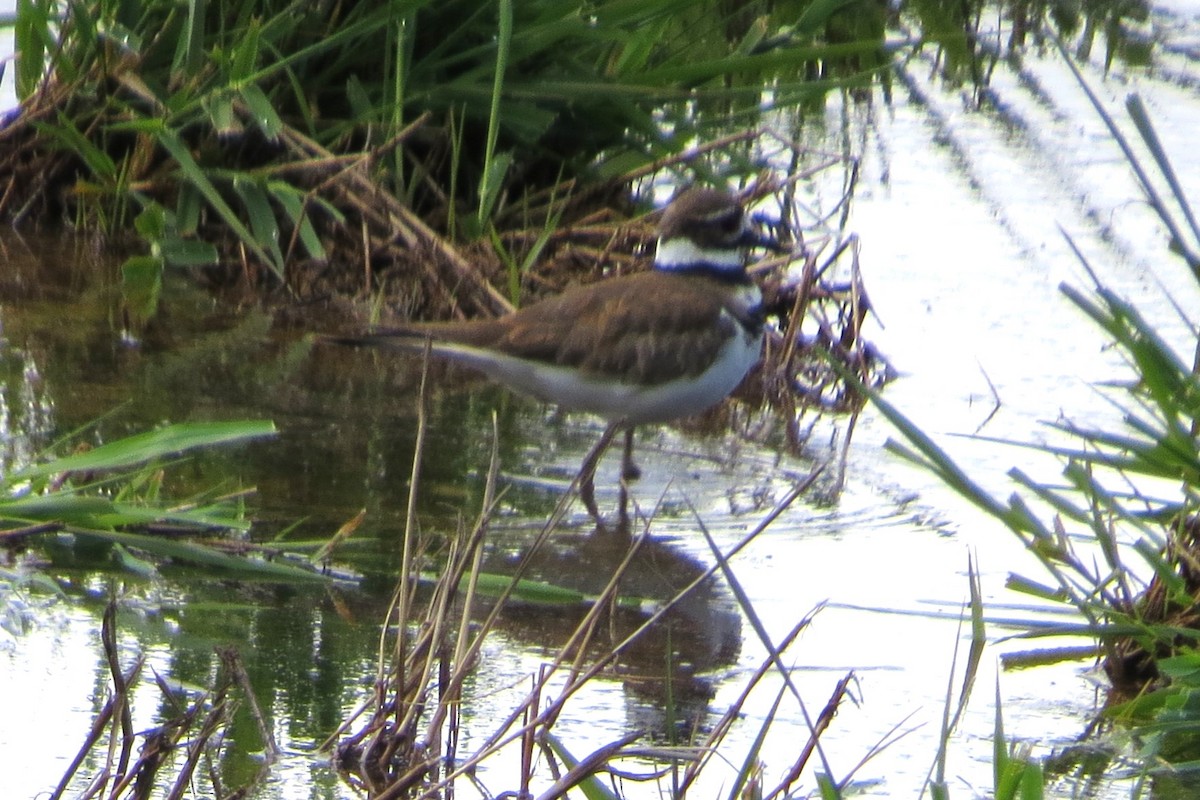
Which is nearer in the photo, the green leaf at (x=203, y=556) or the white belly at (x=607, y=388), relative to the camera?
the green leaf at (x=203, y=556)

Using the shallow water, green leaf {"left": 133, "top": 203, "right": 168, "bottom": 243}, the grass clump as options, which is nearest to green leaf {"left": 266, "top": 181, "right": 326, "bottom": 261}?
the grass clump

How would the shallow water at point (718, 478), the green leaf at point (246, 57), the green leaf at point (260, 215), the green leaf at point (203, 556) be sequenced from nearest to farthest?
the shallow water at point (718, 478) → the green leaf at point (203, 556) → the green leaf at point (246, 57) → the green leaf at point (260, 215)

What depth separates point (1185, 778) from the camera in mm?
3203

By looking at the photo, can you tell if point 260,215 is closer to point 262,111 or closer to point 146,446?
point 262,111

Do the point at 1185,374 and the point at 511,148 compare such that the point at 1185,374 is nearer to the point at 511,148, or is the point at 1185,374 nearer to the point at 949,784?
the point at 949,784

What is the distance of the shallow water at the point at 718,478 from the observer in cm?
330

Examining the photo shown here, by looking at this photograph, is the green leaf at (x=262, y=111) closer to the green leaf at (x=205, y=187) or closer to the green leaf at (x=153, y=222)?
the green leaf at (x=205, y=187)

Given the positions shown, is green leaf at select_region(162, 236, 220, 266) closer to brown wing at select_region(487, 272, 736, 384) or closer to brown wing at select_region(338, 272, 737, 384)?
brown wing at select_region(338, 272, 737, 384)

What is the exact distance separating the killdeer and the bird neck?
0.20 metres

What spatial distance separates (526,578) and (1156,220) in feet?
13.3

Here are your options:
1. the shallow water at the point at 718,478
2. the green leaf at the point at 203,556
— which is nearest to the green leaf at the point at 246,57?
the shallow water at the point at 718,478

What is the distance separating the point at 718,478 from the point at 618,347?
492mm

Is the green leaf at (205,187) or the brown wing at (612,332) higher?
the green leaf at (205,187)

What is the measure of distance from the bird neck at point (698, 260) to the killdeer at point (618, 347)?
0.20m
